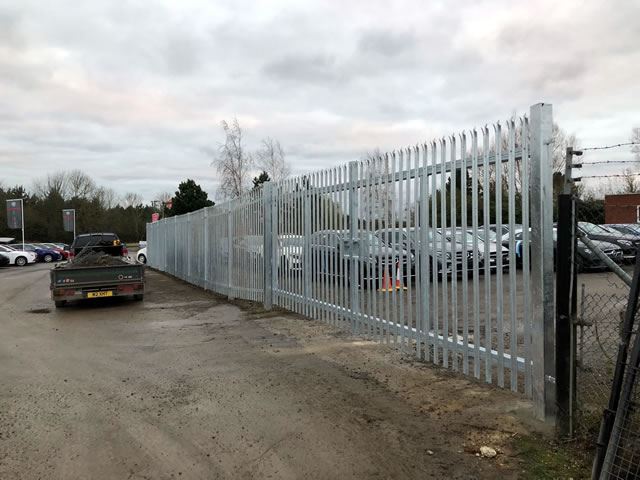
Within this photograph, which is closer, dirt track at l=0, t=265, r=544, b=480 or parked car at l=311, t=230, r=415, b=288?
dirt track at l=0, t=265, r=544, b=480

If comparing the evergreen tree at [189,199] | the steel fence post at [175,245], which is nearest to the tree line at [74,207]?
the evergreen tree at [189,199]

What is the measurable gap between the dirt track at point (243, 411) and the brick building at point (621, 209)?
5.84 ft

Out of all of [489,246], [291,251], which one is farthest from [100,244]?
[489,246]

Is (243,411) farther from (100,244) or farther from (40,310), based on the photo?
(100,244)

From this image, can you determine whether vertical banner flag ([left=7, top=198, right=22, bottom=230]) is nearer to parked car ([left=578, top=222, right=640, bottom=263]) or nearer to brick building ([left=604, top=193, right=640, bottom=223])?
parked car ([left=578, top=222, right=640, bottom=263])

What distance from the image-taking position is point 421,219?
5.35 meters

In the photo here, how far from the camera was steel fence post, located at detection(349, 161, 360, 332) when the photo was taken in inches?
268

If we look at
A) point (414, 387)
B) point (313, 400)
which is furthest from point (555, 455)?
point (313, 400)

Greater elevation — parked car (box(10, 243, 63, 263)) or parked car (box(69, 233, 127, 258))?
parked car (box(69, 233, 127, 258))

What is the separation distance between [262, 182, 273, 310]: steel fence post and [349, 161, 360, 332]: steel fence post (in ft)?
10.4

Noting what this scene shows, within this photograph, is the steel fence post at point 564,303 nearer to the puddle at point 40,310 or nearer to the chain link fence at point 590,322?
the chain link fence at point 590,322

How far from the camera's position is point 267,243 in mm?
9953

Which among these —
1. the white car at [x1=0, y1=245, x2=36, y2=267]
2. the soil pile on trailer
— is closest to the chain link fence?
the soil pile on trailer

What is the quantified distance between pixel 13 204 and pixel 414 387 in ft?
159
